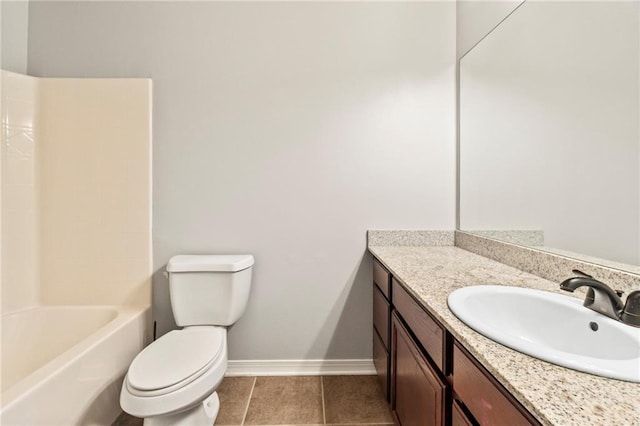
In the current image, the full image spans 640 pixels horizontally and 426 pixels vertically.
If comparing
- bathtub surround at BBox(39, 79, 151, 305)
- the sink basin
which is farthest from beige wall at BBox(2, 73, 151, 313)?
the sink basin

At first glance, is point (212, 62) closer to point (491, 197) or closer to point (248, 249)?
point (248, 249)

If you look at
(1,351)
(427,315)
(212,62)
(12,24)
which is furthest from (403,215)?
(12,24)

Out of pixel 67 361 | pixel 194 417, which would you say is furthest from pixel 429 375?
pixel 67 361

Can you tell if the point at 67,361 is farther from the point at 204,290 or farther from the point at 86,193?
the point at 86,193

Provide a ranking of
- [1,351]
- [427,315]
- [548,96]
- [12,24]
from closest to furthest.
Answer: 1. [427,315]
2. [548,96]
3. [1,351]
4. [12,24]

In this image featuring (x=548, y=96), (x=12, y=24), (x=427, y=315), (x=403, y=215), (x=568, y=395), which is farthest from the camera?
(x=403, y=215)

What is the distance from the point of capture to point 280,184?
174 centimetres

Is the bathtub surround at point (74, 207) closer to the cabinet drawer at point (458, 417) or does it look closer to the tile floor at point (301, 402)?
the tile floor at point (301, 402)

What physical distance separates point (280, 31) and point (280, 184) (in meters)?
0.94

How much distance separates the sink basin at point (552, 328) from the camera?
532mm

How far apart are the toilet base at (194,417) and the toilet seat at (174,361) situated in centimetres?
15

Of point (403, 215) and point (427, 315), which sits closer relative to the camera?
point (427, 315)

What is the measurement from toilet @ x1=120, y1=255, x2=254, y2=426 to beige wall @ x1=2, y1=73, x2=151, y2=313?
0.38 m

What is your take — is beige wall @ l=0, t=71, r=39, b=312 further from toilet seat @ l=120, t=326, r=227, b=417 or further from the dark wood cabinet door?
the dark wood cabinet door
